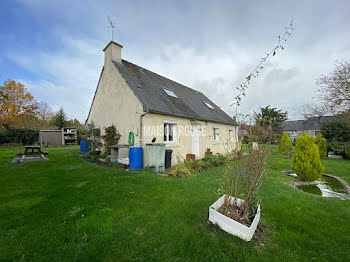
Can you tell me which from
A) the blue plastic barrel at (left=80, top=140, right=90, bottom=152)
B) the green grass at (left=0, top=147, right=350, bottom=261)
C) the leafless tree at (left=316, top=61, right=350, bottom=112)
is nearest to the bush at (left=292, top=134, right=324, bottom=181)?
the green grass at (left=0, top=147, right=350, bottom=261)

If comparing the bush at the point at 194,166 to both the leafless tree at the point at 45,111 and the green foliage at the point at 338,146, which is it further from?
the leafless tree at the point at 45,111

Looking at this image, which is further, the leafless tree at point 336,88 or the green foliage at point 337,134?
the green foliage at point 337,134

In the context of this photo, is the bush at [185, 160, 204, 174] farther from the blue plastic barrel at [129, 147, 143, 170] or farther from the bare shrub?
the bare shrub

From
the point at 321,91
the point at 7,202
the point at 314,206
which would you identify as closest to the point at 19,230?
the point at 7,202

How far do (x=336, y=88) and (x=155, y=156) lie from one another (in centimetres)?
1415

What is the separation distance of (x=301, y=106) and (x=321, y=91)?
638 cm

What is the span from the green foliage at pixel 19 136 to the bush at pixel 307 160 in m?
26.0

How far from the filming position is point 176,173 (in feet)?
18.5

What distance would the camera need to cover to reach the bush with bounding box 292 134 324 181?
16.8 feet

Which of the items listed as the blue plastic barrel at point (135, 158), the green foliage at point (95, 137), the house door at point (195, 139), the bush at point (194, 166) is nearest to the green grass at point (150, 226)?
the blue plastic barrel at point (135, 158)

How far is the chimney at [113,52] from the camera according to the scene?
28.7 ft

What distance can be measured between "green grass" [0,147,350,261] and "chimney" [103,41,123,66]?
792 cm

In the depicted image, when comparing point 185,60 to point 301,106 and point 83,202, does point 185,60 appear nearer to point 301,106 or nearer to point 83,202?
point 83,202

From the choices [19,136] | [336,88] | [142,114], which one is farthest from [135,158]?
[19,136]
